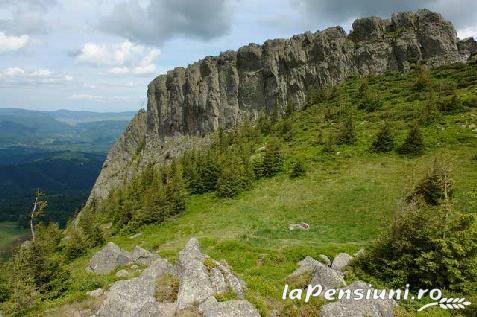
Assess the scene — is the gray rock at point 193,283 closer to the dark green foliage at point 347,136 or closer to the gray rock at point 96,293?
the gray rock at point 96,293

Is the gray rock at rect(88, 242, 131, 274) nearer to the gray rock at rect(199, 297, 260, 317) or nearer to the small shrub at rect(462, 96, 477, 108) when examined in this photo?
the gray rock at rect(199, 297, 260, 317)

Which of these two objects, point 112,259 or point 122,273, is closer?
point 122,273

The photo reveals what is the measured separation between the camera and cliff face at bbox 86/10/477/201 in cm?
10044

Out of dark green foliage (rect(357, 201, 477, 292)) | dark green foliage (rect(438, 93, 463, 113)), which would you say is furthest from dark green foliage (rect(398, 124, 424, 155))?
dark green foliage (rect(357, 201, 477, 292))

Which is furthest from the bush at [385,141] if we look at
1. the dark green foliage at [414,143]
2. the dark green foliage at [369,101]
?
the dark green foliage at [369,101]

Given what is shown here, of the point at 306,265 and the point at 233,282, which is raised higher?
the point at 233,282

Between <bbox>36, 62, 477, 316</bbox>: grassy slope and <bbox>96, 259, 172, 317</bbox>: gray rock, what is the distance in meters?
2.90

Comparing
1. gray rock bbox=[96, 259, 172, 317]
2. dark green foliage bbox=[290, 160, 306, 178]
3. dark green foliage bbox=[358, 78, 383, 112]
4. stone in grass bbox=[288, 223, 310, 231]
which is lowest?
stone in grass bbox=[288, 223, 310, 231]

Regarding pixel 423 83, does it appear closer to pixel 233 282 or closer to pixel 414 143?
pixel 414 143

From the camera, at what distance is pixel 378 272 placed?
20031 millimetres

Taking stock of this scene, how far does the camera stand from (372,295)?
16031 mm

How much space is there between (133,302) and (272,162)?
4085cm

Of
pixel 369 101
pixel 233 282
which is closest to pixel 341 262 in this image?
pixel 233 282

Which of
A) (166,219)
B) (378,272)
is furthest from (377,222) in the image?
(166,219)
